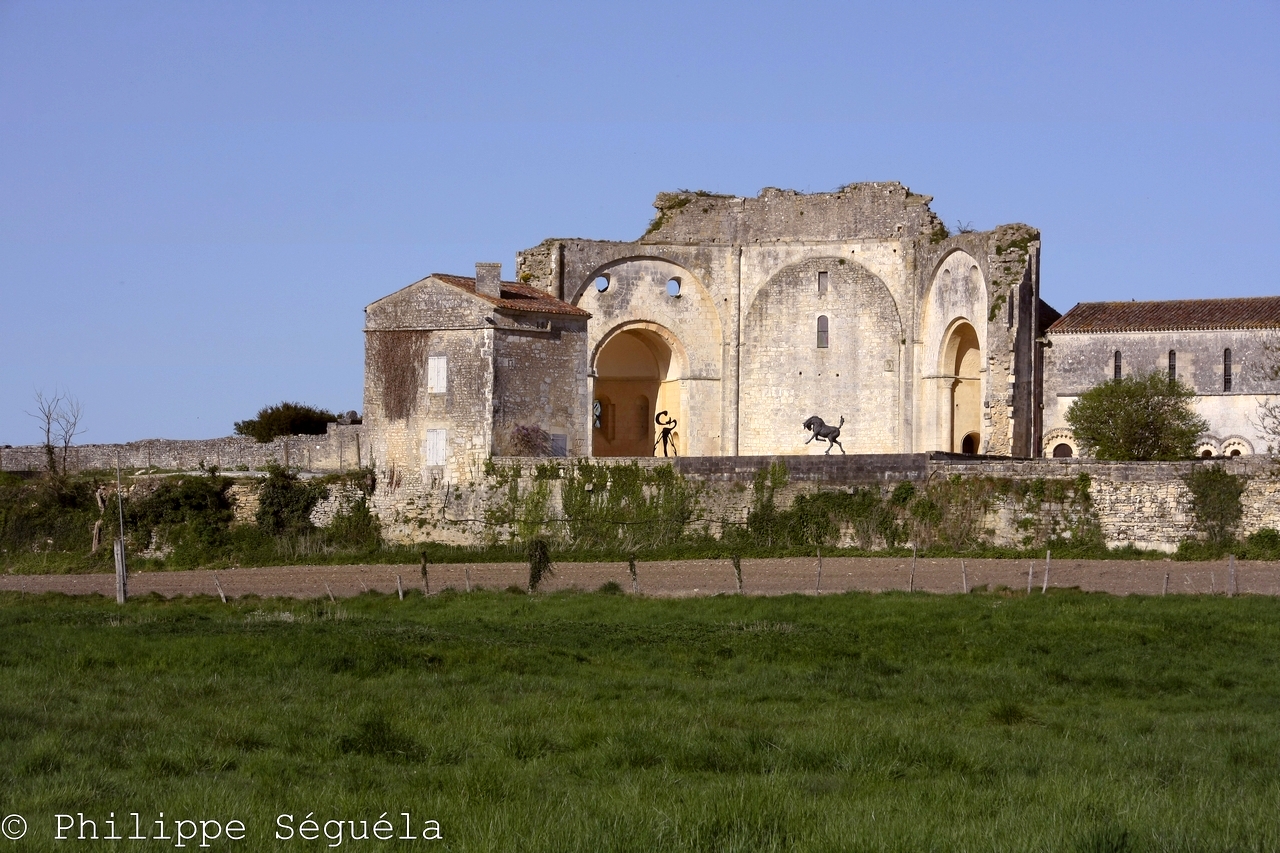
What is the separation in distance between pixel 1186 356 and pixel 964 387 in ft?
20.3

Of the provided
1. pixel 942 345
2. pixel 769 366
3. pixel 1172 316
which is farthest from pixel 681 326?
pixel 1172 316

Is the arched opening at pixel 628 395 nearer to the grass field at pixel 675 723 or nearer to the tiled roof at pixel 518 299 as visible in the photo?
the tiled roof at pixel 518 299

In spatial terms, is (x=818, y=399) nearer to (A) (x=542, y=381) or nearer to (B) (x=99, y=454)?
(A) (x=542, y=381)

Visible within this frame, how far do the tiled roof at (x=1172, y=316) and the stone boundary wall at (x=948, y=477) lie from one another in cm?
926

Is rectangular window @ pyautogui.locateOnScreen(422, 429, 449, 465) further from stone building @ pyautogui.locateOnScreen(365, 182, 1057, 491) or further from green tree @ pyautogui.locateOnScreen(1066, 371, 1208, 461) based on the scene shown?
green tree @ pyautogui.locateOnScreen(1066, 371, 1208, 461)

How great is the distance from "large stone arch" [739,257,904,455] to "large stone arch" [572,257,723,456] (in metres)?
Result: 0.94

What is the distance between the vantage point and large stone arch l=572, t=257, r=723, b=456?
142 feet

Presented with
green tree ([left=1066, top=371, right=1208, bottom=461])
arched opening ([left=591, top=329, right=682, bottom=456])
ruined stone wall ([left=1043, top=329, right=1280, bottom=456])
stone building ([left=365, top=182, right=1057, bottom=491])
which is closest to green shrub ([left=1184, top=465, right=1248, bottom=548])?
green tree ([left=1066, top=371, right=1208, bottom=461])

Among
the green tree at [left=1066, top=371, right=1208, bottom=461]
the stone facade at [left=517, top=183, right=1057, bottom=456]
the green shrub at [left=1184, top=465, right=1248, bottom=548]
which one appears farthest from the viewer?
the stone facade at [left=517, top=183, right=1057, bottom=456]

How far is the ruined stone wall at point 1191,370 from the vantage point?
37.6 meters

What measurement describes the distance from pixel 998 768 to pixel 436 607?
→ 1398 centimetres

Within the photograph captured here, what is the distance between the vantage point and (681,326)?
4400 cm

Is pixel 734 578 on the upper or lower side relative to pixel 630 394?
lower

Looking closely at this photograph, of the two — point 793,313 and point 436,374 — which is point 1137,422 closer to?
point 793,313
